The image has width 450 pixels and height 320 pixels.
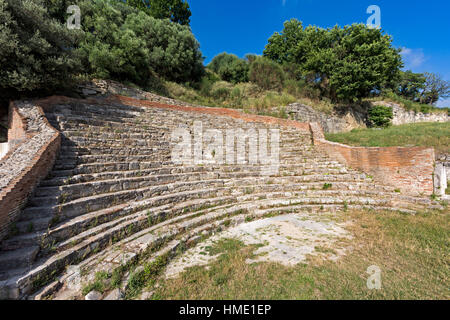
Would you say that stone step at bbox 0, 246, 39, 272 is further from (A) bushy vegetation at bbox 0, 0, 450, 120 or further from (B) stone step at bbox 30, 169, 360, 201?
(A) bushy vegetation at bbox 0, 0, 450, 120

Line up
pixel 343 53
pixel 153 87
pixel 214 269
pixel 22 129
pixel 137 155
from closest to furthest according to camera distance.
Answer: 1. pixel 214 269
2. pixel 22 129
3. pixel 137 155
4. pixel 153 87
5. pixel 343 53

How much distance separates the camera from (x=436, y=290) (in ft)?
7.35

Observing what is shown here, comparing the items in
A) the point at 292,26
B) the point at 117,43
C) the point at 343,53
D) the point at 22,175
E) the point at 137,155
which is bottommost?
the point at 22,175

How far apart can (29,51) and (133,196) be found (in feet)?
18.3

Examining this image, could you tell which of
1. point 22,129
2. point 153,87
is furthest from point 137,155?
point 153,87

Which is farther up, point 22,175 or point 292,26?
point 292,26

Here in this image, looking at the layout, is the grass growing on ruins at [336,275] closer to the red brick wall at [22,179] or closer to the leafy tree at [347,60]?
the red brick wall at [22,179]

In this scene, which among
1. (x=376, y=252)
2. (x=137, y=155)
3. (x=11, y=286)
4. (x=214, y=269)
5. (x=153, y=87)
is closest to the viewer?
(x=11, y=286)

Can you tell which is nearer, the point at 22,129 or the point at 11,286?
the point at 11,286

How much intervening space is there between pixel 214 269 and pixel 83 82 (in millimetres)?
10718

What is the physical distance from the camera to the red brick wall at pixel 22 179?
8.01ft

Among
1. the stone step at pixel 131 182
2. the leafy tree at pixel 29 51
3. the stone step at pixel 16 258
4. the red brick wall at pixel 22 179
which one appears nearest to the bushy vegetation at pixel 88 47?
the leafy tree at pixel 29 51

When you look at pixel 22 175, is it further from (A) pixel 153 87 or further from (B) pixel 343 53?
(B) pixel 343 53
